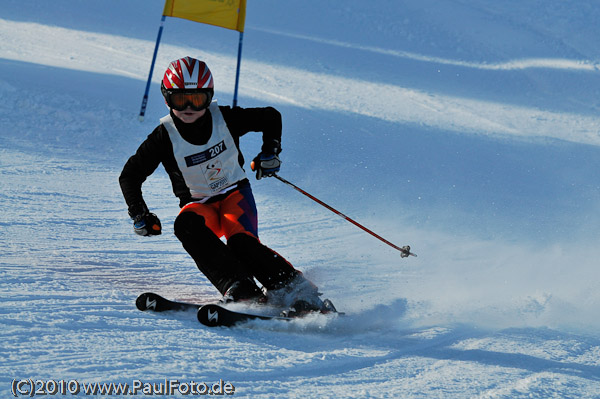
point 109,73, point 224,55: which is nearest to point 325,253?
point 109,73

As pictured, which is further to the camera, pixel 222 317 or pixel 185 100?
pixel 185 100

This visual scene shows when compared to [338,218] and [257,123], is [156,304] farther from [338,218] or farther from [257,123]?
[338,218]

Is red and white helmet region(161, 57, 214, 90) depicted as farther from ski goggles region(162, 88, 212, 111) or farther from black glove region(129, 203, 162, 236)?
black glove region(129, 203, 162, 236)

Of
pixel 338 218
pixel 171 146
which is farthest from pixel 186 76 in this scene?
pixel 338 218

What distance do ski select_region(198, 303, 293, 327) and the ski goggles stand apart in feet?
3.53

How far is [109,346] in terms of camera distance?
2.98 meters

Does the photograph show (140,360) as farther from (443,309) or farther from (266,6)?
(266,6)

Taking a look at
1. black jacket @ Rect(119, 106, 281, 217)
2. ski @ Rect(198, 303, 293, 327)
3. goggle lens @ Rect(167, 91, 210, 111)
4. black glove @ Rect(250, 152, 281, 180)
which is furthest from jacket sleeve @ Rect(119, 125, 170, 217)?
ski @ Rect(198, 303, 293, 327)

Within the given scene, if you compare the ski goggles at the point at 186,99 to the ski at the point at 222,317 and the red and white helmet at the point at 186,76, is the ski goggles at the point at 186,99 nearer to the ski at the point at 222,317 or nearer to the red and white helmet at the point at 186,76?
the red and white helmet at the point at 186,76

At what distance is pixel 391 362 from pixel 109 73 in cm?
869

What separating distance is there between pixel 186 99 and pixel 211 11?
5527 mm

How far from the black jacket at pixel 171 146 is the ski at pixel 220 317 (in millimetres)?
665

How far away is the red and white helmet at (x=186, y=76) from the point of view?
3785 millimetres

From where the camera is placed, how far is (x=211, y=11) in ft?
29.6
